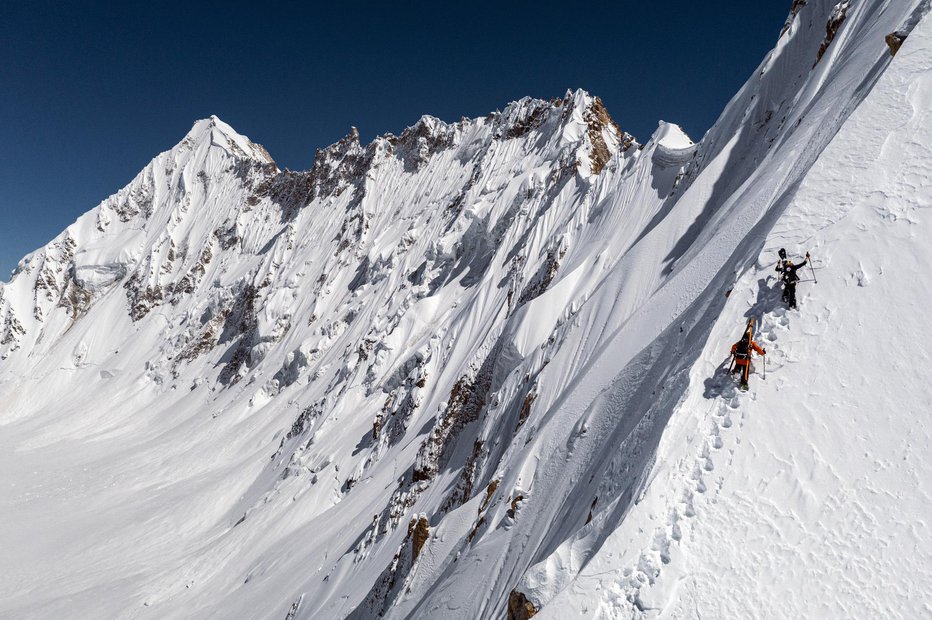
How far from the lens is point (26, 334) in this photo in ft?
311

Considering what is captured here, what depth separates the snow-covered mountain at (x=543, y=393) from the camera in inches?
215

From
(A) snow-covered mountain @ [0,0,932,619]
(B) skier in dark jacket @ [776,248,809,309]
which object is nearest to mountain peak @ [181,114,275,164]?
(A) snow-covered mountain @ [0,0,932,619]

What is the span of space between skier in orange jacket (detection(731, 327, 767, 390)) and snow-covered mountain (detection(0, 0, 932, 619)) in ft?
0.93

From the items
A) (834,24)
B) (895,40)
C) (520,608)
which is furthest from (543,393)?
(834,24)

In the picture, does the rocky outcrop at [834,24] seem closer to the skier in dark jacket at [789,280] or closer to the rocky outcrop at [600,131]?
the skier in dark jacket at [789,280]

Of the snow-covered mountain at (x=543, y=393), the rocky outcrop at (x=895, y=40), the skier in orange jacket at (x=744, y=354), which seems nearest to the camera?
the snow-covered mountain at (x=543, y=393)

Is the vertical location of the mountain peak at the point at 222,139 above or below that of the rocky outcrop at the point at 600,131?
above

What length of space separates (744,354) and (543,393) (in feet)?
36.9

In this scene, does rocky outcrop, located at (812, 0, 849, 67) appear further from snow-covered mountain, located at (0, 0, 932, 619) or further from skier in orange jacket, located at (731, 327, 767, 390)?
Result: skier in orange jacket, located at (731, 327, 767, 390)

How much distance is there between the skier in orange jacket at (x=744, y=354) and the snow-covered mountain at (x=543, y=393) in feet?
0.93

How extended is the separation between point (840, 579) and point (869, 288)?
157 inches

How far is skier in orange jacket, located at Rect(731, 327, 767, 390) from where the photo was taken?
6.23 m

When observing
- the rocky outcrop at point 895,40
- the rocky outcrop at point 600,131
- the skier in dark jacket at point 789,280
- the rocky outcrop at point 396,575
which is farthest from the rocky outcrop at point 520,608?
the rocky outcrop at point 600,131

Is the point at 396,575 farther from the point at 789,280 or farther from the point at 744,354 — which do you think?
the point at 789,280
